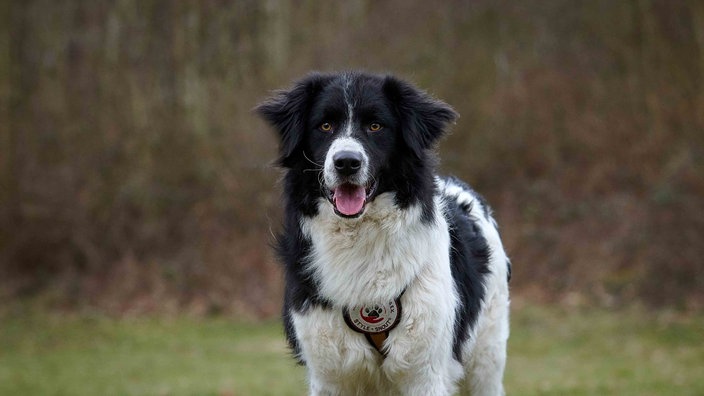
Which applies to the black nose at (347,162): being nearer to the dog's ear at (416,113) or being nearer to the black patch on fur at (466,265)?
the dog's ear at (416,113)

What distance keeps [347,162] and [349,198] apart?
26cm

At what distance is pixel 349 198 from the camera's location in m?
5.04

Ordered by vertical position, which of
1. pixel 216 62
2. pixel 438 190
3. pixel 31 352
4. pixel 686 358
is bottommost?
pixel 31 352

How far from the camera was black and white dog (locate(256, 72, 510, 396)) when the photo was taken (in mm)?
5016

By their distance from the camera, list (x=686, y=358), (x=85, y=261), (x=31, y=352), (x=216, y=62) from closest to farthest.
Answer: (x=686, y=358) → (x=31, y=352) → (x=85, y=261) → (x=216, y=62)

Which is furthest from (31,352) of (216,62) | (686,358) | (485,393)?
(485,393)

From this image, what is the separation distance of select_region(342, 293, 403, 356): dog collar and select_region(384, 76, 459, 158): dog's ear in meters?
0.90

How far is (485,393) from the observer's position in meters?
6.09

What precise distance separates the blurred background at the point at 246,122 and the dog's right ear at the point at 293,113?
12.0 meters

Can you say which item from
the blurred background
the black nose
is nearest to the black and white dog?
the black nose

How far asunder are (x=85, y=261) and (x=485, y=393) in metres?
14.3

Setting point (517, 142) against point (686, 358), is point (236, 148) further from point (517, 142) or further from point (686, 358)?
point (686, 358)

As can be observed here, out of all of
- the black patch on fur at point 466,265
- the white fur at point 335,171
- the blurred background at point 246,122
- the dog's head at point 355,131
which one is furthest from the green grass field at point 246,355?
the white fur at point 335,171

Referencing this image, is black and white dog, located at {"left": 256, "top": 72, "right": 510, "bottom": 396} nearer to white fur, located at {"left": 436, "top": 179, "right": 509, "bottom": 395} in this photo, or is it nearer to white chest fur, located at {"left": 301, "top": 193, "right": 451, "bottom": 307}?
white chest fur, located at {"left": 301, "top": 193, "right": 451, "bottom": 307}
